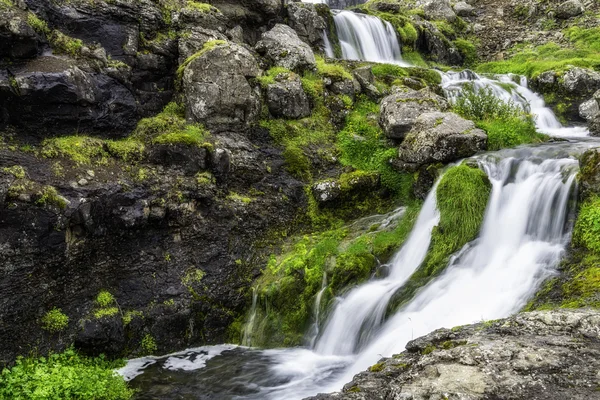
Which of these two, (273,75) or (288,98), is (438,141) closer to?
(288,98)

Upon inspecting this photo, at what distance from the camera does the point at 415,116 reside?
11289mm

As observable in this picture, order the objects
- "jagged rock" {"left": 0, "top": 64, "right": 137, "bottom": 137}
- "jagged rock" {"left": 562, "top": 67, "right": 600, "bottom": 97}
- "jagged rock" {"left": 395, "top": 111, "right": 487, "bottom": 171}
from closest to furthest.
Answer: "jagged rock" {"left": 0, "top": 64, "right": 137, "bottom": 137} → "jagged rock" {"left": 395, "top": 111, "right": 487, "bottom": 171} → "jagged rock" {"left": 562, "top": 67, "right": 600, "bottom": 97}

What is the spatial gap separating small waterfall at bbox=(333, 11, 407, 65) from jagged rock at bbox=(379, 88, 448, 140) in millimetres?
7776

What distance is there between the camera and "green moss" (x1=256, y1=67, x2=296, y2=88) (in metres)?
11.8

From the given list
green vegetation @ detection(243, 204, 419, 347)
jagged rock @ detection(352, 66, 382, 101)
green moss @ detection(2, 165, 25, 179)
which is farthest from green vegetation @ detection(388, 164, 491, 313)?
green moss @ detection(2, 165, 25, 179)

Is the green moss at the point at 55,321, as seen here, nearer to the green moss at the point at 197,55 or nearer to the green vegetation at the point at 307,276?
the green vegetation at the point at 307,276

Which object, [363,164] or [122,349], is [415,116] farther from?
[122,349]

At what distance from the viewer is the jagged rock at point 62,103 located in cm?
852

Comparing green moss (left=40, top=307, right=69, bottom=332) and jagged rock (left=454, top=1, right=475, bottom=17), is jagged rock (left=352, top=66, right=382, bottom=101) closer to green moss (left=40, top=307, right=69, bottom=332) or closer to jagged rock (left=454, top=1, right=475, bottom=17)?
green moss (left=40, top=307, right=69, bottom=332)

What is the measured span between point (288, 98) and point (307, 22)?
6726mm

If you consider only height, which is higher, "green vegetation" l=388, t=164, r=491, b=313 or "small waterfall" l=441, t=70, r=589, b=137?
"small waterfall" l=441, t=70, r=589, b=137

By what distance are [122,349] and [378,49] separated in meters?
17.3

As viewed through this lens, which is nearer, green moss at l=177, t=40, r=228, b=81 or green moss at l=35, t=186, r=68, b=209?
green moss at l=35, t=186, r=68, b=209

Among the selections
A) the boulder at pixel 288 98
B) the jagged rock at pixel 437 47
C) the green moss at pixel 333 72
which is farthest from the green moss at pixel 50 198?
the jagged rock at pixel 437 47
